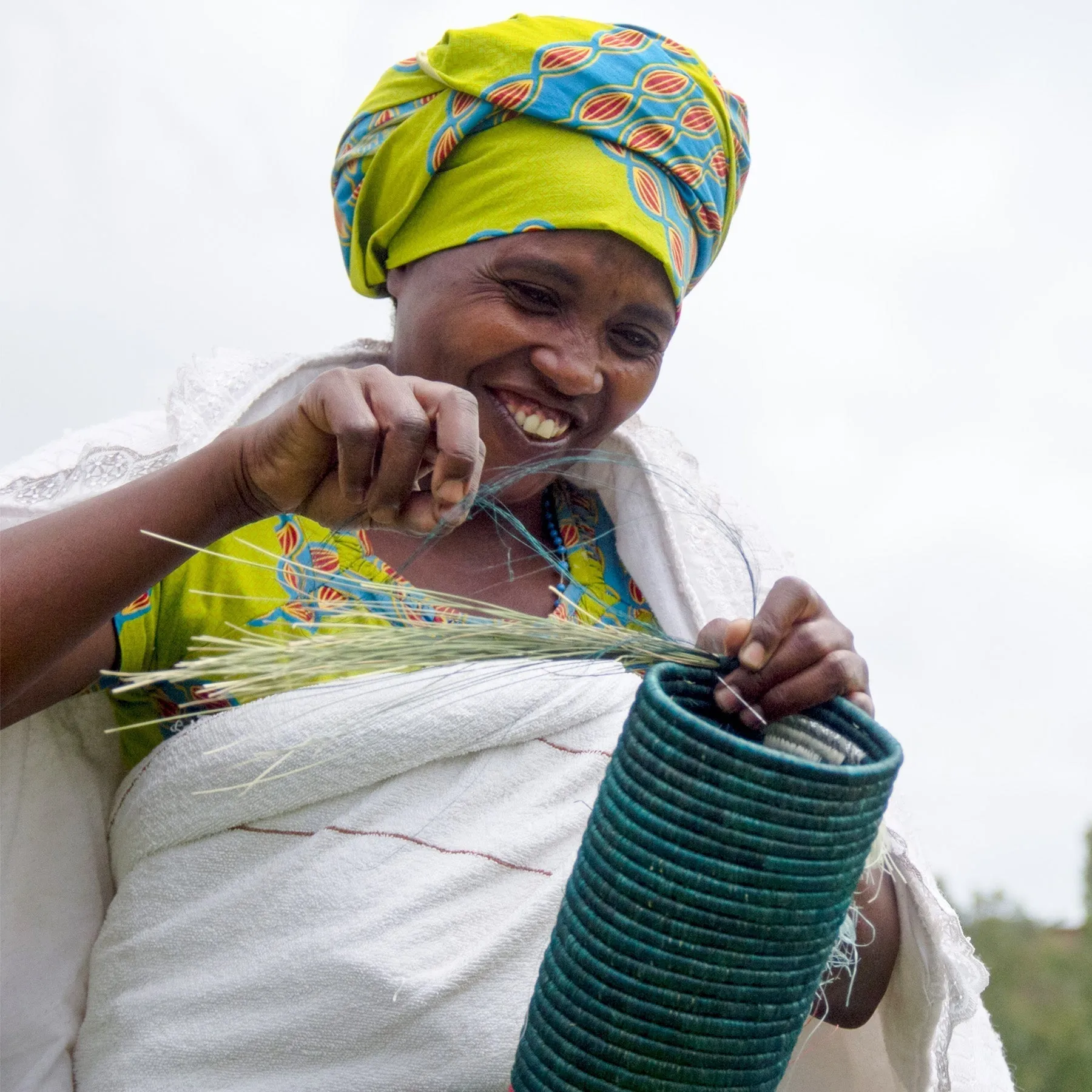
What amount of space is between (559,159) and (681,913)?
1.12 meters

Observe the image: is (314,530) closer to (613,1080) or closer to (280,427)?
(280,427)

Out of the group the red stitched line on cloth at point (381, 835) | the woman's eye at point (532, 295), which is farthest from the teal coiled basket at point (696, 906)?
the woman's eye at point (532, 295)

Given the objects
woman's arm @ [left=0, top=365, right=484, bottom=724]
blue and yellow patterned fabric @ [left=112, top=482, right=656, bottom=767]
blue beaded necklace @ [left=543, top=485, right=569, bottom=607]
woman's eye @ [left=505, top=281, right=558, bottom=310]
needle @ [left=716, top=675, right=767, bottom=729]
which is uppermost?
woman's eye @ [left=505, top=281, right=558, bottom=310]

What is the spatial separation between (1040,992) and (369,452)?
11475 mm

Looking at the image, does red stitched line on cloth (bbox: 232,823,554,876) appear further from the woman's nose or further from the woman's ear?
the woman's ear

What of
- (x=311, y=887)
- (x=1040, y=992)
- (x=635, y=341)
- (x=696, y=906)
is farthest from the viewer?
(x=1040, y=992)

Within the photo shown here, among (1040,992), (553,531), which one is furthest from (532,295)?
(1040,992)

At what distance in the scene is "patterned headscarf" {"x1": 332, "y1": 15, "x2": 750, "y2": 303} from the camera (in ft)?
5.54

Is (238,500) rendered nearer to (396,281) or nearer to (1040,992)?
(396,281)

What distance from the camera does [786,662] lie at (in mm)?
1143

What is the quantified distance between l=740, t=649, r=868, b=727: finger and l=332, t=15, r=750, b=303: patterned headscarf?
748mm

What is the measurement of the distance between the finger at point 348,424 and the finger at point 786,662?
40cm

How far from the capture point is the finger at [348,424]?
109cm

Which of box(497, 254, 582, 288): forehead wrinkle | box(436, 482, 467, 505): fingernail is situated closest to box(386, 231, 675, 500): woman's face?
box(497, 254, 582, 288): forehead wrinkle
